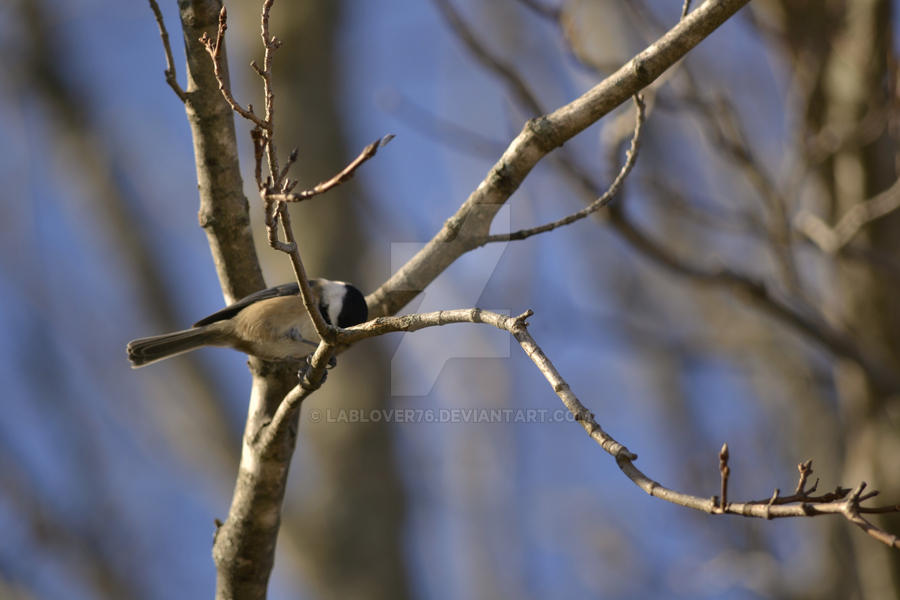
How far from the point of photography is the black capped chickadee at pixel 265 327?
2986mm

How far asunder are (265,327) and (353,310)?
35 centimetres

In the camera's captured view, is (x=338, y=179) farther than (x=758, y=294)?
No

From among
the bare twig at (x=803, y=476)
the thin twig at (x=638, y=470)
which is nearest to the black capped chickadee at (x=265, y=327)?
the thin twig at (x=638, y=470)

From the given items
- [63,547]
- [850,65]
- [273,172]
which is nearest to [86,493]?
[63,547]

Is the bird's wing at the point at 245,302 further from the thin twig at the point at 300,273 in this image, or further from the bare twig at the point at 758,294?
the bare twig at the point at 758,294

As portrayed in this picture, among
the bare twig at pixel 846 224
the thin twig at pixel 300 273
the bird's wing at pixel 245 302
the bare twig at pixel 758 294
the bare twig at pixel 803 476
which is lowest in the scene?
the bare twig at pixel 803 476

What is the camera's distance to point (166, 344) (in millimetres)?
3428

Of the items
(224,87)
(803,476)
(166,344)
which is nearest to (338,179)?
(224,87)

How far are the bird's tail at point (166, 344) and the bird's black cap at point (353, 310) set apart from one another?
581 mm

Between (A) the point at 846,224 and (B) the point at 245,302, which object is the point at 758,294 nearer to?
(A) the point at 846,224

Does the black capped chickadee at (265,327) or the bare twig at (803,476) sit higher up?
the black capped chickadee at (265,327)

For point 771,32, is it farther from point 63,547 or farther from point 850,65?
point 63,547

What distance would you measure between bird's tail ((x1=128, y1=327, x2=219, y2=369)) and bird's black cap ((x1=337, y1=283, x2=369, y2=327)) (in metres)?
0.58

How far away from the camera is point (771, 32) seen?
425cm
